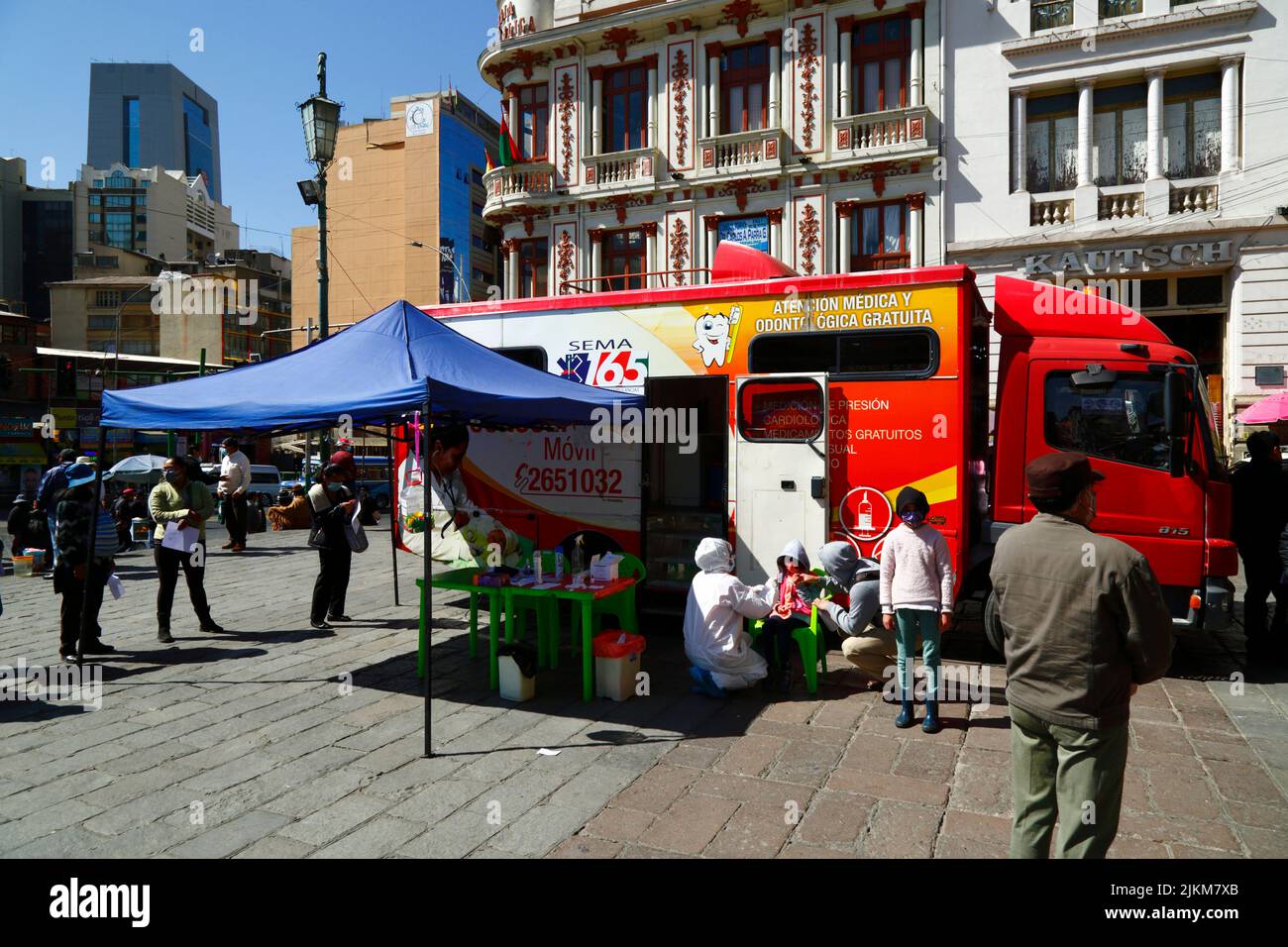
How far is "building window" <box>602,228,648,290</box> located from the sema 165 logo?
13504 millimetres

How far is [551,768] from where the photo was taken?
5020 mm

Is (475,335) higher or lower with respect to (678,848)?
higher

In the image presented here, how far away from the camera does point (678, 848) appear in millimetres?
4004

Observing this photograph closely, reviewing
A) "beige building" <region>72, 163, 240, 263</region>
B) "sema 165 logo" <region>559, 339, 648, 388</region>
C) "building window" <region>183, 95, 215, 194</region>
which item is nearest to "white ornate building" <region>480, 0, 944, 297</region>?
"sema 165 logo" <region>559, 339, 648, 388</region>

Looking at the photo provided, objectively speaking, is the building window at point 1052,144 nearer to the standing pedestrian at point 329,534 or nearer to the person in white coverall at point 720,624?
the person in white coverall at point 720,624

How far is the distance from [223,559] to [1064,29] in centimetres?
1980

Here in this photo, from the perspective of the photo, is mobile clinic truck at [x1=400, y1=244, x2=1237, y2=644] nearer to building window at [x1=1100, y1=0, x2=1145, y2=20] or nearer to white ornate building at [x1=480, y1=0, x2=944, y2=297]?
white ornate building at [x1=480, y1=0, x2=944, y2=297]

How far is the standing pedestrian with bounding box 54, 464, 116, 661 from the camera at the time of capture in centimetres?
714

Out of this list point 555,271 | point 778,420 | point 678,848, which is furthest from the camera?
point 555,271

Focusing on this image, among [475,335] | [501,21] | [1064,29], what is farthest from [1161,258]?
[501,21]

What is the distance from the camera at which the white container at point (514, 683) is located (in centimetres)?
631

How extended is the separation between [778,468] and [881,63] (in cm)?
1551

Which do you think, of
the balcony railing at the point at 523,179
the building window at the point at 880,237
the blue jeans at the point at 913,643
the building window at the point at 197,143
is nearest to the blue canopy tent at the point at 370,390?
the blue jeans at the point at 913,643
